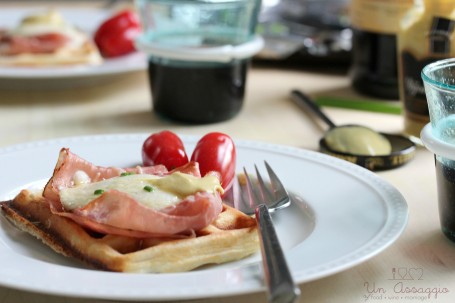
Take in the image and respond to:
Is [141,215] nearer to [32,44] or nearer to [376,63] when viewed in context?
[376,63]

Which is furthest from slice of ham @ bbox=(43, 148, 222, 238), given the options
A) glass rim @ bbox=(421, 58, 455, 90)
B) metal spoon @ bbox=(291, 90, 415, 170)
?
metal spoon @ bbox=(291, 90, 415, 170)

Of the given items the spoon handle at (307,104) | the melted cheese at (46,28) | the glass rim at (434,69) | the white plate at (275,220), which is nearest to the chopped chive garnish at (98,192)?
the white plate at (275,220)

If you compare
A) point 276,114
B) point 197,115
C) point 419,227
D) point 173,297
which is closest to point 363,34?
point 276,114

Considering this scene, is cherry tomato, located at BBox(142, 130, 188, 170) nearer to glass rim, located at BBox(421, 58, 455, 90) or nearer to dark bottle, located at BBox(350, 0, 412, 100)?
glass rim, located at BBox(421, 58, 455, 90)

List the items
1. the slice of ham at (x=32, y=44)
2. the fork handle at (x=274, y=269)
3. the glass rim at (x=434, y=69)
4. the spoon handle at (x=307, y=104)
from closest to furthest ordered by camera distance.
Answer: the fork handle at (x=274, y=269) → the glass rim at (x=434, y=69) → the spoon handle at (x=307, y=104) → the slice of ham at (x=32, y=44)

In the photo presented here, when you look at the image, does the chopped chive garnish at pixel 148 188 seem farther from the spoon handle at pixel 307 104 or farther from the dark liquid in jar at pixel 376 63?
the dark liquid in jar at pixel 376 63

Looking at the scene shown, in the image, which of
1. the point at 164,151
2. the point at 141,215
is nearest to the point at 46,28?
the point at 164,151
